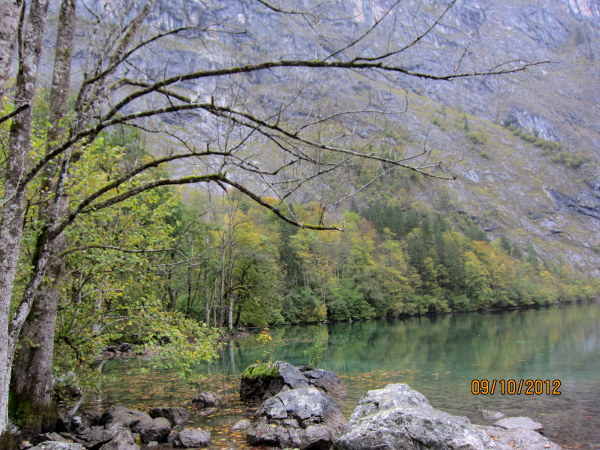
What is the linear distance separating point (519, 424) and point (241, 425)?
594cm

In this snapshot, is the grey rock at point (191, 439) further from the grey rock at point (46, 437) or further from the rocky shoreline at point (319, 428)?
the grey rock at point (46, 437)

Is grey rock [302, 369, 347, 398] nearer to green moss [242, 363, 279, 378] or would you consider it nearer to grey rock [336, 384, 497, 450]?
green moss [242, 363, 279, 378]

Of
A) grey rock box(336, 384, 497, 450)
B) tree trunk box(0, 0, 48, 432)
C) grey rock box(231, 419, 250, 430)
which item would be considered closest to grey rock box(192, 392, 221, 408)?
grey rock box(231, 419, 250, 430)

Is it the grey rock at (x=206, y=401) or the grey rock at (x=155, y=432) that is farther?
the grey rock at (x=206, y=401)

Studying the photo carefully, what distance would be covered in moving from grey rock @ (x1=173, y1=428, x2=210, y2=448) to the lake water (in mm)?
285

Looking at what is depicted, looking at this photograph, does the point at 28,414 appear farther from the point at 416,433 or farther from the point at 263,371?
the point at 263,371

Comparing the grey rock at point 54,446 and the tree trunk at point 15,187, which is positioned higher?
the tree trunk at point 15,187

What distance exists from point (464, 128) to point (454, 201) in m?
60.0

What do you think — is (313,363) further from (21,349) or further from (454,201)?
(454,201)

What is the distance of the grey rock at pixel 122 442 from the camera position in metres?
7.16

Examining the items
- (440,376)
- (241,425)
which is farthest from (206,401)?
(440,376)

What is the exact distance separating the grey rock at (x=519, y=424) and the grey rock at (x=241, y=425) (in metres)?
5.44
